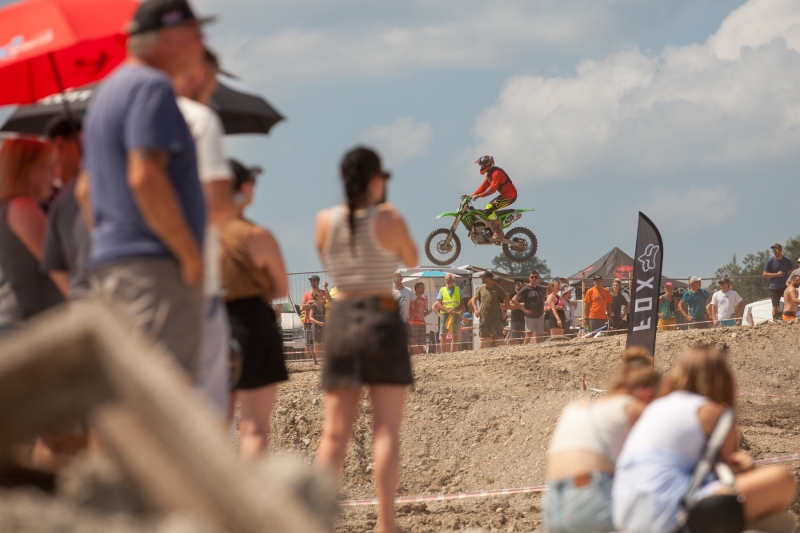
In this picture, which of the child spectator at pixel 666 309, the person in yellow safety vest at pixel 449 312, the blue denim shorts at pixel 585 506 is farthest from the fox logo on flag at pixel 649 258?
the child spectator at pixel 666 309

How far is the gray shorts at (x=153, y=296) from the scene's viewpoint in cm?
305

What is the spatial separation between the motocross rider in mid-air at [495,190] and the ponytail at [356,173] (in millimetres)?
17215

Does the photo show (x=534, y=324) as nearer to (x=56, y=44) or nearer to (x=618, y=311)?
(x=618, y=311)

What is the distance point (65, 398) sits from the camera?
74.8 inches

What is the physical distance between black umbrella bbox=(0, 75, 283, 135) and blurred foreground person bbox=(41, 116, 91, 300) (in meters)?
0.98

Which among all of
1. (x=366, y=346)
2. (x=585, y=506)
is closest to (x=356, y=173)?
Result: (x=366, y=346)

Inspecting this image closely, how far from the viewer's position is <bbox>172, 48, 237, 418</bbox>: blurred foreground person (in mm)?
3373

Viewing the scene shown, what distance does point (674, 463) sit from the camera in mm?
4156

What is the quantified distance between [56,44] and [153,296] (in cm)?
258

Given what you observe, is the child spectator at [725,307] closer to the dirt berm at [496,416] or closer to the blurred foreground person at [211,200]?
the dirt berm at [496,416]

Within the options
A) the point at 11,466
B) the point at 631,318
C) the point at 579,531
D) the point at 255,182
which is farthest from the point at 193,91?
the point at 631,318

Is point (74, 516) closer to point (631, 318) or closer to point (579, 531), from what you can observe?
point (579, 531)

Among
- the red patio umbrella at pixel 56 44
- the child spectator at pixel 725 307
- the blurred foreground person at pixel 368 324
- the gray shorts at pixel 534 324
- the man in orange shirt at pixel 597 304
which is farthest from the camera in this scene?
the child spectator at pixel 725 307

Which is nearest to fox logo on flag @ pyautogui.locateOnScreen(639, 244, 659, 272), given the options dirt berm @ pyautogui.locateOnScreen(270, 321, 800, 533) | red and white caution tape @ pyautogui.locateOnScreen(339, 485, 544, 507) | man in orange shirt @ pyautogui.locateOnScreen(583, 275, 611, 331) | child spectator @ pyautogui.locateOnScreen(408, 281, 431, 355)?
dirt berm @ pyautogui.locateOnScreen(270, 321, 800, 533)
